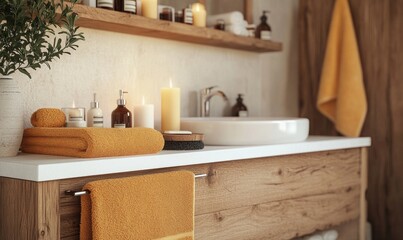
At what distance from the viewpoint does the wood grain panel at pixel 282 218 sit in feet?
5.62

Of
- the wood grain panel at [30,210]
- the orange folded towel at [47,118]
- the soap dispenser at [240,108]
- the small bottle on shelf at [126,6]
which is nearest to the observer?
the wood grain panel at [30,210]

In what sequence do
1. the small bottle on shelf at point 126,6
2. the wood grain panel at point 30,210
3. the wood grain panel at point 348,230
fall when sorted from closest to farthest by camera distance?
the wood grain panel at point 30,210, the small bottle on shelf at point 126,6, the wood grain panel at point 348,230

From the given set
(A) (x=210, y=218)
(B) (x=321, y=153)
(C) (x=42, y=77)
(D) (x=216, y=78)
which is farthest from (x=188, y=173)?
(D) (x=216, y=78)

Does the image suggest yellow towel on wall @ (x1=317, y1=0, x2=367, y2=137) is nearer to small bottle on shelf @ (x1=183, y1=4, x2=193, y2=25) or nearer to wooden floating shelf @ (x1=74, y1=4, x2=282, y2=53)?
wooden floating shelf @ (x1=74, y1=4, x2=282, y2=53)

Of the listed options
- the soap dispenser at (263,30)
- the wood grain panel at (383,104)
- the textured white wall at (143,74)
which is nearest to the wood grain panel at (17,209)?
the textured white wall at (143,74)

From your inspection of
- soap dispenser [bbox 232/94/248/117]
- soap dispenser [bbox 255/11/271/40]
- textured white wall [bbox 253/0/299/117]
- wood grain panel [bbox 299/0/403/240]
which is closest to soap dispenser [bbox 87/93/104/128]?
soap dispenser [bbox 232/94/248/117]

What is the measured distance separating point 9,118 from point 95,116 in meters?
0.35

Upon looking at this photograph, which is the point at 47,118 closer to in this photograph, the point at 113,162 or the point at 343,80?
the point at 113,162

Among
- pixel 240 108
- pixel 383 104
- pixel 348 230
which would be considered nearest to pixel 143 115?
pixel 240 108

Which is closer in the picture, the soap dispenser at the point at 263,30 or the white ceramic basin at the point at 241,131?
the white ceramic basin at the point at 241,131

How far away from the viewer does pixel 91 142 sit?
139 cm

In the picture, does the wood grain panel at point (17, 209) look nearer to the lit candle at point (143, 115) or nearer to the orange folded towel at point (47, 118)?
the orange folded towel at point (47, 118)

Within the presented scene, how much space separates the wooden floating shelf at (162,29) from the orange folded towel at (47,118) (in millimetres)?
334

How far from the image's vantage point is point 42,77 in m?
1.81
